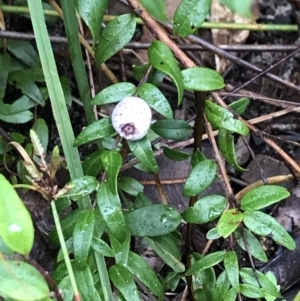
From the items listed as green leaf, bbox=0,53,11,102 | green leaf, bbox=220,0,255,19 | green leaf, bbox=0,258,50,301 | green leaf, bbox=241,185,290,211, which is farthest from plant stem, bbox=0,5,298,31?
green leaf, bbox=220,0,255,19

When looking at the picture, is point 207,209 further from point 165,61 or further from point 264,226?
Answer: point 165,61

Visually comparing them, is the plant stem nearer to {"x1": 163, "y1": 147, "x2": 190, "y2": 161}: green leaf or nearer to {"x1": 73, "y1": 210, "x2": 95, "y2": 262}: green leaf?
{"x1": 163, "y1": 147, "x2": 190, "y2": 161}: green leaf

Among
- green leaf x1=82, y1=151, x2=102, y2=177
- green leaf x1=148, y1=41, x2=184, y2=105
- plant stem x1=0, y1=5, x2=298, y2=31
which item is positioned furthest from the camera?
plant stem x1=0, y1=5, x2=298, y2=31

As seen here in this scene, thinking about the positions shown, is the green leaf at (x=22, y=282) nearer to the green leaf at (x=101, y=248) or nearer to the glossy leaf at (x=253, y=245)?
the green leaf at (x=101, y=248)

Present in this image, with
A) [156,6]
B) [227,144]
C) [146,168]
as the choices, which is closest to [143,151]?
[146,168]

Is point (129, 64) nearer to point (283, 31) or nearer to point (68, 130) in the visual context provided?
point (283, 31)
